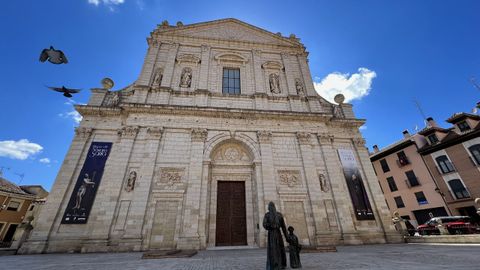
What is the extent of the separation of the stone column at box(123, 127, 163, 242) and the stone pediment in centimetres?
A: 1008

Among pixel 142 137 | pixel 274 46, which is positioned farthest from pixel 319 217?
pixel 274 46

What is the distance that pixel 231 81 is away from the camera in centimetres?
1595

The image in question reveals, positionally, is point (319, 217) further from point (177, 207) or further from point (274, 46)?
point (274, 46)

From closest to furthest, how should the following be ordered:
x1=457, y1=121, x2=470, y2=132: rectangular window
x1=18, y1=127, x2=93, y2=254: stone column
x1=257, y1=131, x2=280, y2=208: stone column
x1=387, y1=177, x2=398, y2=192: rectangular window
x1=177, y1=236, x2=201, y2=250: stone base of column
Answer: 1. x1=18, y1=127, x2=93, y2=254: stone column
2. x1=177, y1=236, x2=201, y2=250: stone base of column
3. x1=257, y1=131, x2=280, y2=208: stone column
4. x1=457, y1=121, x2=470, y2=132: rectangular window
5. x1=387, y1=177, x2=398, y2=192: rectangular window

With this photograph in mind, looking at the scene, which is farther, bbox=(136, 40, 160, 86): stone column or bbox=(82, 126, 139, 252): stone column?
bbox=(136, 40, 160, 86): stone column

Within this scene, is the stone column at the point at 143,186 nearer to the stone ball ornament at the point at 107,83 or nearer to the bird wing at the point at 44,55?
the stone ball ornament at the point at 107,83

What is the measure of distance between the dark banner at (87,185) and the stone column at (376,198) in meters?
15.6

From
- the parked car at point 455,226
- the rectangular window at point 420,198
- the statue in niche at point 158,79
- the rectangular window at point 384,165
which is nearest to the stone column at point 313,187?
the parked car at point 455,226

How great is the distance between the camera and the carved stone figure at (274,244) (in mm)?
4336

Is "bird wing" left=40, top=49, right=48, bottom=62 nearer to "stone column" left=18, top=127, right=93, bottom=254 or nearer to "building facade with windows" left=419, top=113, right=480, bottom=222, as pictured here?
"stone column" left=18, top=127, right=93, bottom=254

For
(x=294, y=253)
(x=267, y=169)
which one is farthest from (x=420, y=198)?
A: (x=294, y=253)

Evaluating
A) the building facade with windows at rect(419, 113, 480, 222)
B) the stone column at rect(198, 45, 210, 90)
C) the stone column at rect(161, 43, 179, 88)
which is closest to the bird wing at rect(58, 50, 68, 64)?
the stone column at rect(161, 43, 179, 88)

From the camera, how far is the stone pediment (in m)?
17.5

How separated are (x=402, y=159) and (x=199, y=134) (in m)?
24.0
